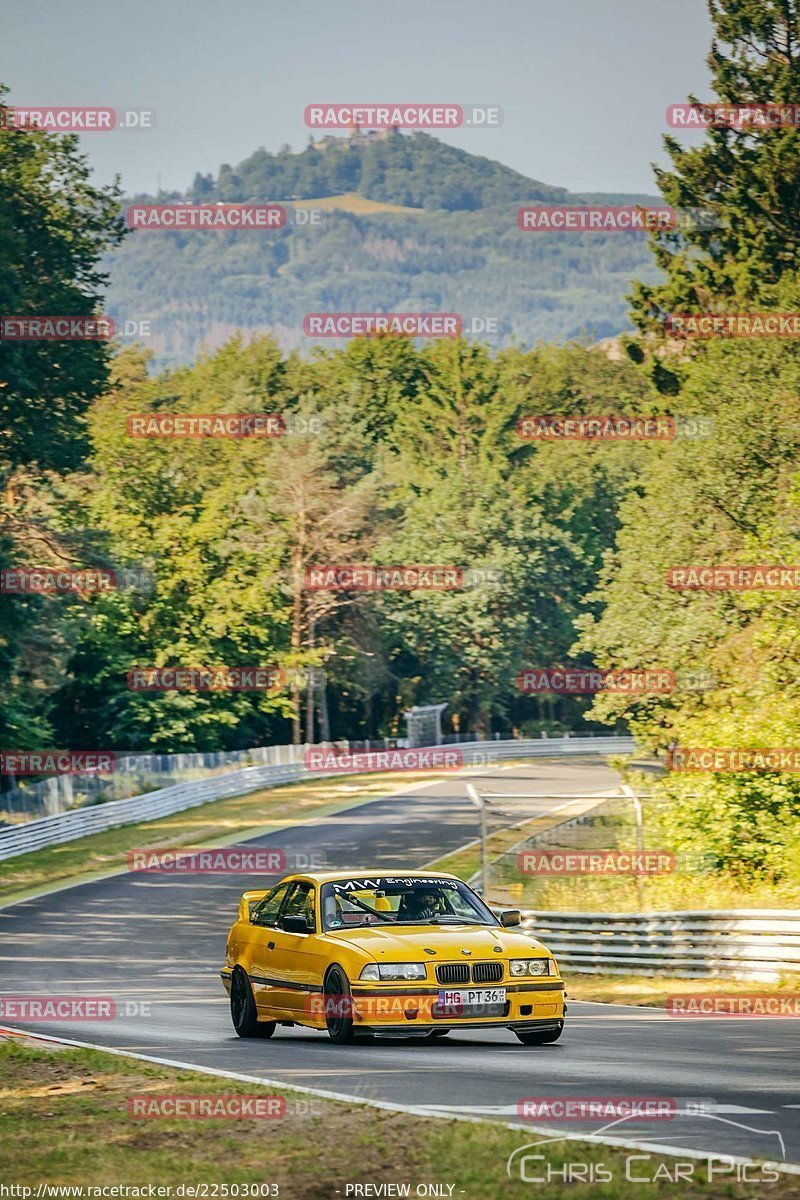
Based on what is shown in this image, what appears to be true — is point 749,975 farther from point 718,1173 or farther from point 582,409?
point 582,409

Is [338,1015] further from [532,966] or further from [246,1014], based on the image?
[246,1014]

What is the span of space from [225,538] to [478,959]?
5993 cm

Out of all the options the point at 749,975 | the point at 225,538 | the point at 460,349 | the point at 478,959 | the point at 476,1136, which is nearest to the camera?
the point at 476,1136

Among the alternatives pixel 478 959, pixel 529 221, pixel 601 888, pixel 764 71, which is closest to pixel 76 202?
pixel 529 221

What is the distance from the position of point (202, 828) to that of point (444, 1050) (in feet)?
121

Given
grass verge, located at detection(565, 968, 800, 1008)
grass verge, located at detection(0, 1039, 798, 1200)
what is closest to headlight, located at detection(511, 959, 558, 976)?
grass verge, located at detection(0, 1039, 798, 1200)

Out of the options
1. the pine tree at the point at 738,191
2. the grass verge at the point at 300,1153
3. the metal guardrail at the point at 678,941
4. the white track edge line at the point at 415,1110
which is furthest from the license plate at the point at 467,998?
the pine tree at the point at 738,191

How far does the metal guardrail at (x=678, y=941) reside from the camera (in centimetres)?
1880

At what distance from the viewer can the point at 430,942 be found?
12.9 meters

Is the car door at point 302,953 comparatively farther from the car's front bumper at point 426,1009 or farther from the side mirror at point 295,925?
the car's front bumper at point 426,1009

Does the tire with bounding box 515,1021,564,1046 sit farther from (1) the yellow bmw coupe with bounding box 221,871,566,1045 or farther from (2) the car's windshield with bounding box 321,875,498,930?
(2) the car's windshield with bounding box 321,875,498,930

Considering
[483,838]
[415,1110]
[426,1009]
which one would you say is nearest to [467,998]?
[426,1009]

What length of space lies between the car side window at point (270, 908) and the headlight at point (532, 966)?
264cm

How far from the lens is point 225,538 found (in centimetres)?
7181
